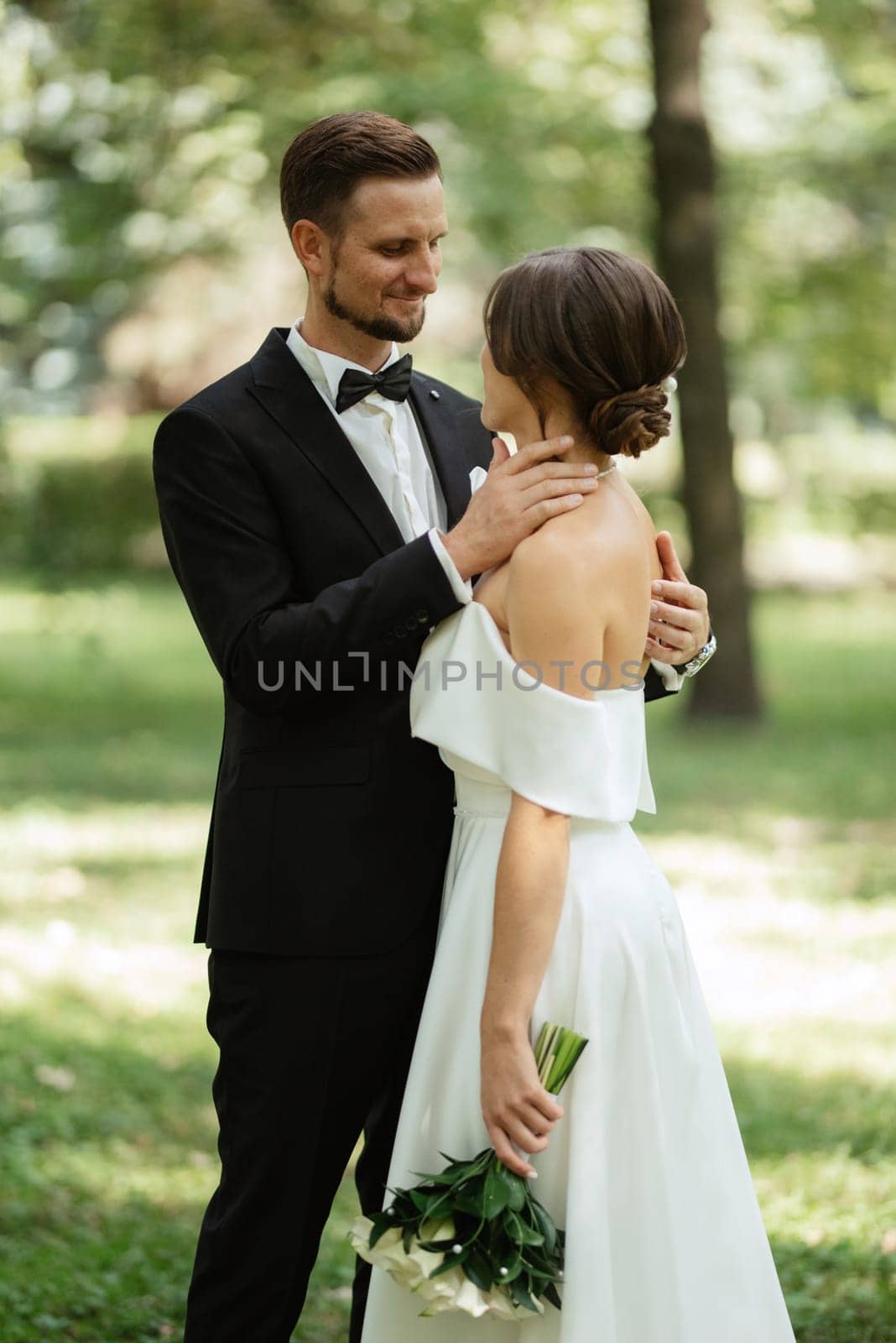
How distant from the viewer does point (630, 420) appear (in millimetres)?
2492

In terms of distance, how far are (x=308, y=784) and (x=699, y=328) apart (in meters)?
10.1

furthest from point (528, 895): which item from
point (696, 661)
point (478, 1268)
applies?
point (696, 661)

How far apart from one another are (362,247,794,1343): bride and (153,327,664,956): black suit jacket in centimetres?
18

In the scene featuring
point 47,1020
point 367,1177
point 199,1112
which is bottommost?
point 367,1177

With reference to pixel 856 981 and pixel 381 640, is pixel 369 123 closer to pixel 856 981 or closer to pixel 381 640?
pixel 381 640

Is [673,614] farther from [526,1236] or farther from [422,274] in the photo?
[526,1236]

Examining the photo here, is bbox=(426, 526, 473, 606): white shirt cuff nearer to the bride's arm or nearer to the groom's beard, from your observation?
the bride's arm

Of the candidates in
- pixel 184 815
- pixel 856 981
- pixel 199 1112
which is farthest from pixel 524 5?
pixel 199 1112

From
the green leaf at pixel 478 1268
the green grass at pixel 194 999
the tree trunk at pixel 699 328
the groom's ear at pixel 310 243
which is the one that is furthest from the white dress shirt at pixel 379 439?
the tree trunk at pixel 699 328

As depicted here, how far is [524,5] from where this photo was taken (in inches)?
633

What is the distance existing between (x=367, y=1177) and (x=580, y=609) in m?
1.32

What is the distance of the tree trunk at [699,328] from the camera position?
1201cm

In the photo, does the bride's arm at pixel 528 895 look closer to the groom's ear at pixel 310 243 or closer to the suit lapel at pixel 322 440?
the suit lapel at pixel 322 440

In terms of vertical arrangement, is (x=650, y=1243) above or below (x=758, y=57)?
below
